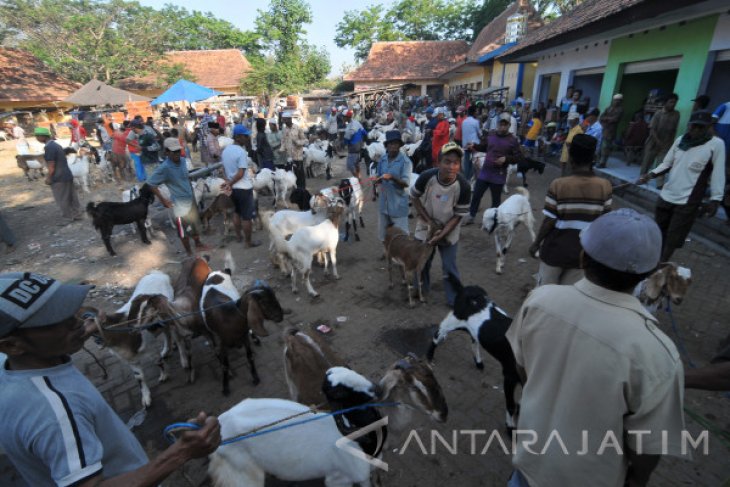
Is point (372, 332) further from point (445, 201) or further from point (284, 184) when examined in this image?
point (284, 184)

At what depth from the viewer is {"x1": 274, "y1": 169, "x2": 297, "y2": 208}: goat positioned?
974 centimetres

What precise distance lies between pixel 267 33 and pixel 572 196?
138ft

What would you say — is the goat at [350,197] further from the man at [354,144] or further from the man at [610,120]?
the man at [610,120]

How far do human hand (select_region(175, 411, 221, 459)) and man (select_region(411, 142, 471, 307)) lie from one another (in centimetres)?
328

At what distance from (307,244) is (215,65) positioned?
128 ft

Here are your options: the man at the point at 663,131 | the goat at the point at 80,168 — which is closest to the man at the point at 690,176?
the man at the point at 663,131

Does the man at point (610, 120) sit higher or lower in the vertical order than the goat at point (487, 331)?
higher

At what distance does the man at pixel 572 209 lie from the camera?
304 centimetres

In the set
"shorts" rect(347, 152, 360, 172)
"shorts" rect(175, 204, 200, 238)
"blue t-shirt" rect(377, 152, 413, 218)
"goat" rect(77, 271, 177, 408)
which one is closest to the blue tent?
"shorts" rect(347, 152, 360, 172)

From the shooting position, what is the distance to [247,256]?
23.5ft

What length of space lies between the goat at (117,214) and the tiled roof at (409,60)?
30216 mm

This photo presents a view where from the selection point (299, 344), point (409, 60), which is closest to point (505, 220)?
point (299, 344)

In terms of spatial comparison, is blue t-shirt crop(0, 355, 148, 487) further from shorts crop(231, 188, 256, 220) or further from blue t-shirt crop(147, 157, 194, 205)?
shorts crop(231, 188, 256, 220)

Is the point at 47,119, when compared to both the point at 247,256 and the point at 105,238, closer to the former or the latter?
the point at 105,238
